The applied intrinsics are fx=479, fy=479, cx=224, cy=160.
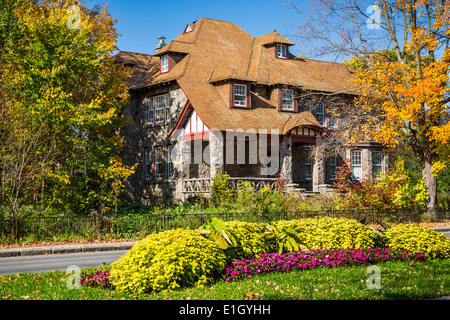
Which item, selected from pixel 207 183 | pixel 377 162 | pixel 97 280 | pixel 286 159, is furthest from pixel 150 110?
pixel 97 280

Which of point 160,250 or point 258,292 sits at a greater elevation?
point 160,250

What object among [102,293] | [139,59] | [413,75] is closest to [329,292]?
[102,293]

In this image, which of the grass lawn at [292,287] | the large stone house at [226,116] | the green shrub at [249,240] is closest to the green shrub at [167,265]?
the grass lawn at [292,287]

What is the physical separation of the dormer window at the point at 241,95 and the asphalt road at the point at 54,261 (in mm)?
16188

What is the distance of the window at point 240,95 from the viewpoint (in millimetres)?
29141

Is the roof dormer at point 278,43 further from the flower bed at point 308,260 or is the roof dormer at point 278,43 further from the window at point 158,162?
the flower bed at point 308,260

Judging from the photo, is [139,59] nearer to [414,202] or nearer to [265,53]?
[265,53]

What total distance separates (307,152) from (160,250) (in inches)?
1012

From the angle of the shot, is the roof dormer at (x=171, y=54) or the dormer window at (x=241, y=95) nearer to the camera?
the dormer window at (x=241, y=95)

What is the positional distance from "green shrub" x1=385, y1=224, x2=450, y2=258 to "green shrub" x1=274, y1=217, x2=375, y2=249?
576 millimetres

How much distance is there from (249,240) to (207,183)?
54.6 ft

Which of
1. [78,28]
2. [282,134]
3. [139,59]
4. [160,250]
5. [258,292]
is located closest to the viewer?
[258,292]

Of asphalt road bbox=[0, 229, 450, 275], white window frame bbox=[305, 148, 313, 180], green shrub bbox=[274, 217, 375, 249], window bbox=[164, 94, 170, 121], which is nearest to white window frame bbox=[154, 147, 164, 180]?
window bbox=[164, 94, 170, 121]

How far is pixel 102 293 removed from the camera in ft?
23.7
